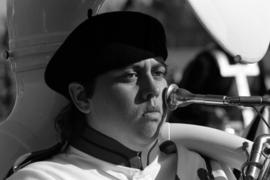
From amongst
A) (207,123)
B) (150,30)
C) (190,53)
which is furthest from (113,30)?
(190,53)

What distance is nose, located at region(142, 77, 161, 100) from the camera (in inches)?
65.9

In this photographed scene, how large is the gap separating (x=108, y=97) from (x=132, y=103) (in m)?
0.07

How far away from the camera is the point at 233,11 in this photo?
5.16ft

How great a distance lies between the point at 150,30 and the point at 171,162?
0.36 meters

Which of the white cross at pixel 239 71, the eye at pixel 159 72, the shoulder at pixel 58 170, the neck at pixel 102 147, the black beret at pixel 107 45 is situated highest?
the black beret at pixel 107 45

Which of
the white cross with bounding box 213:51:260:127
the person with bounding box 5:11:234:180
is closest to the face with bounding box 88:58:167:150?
the person with bounding box 5:11:234:180

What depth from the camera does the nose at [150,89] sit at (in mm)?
1673

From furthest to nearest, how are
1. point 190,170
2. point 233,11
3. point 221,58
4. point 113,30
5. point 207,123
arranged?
1. point 221,58
2. point 207,123
3. point 190,170
4. point 113,30
5. point 233,11

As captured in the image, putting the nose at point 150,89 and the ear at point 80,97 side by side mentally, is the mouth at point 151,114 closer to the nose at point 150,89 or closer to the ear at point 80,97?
the nose at point 150,89

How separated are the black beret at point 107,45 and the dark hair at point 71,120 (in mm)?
28

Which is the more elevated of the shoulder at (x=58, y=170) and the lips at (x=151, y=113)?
the lips at (x=151, y=113)

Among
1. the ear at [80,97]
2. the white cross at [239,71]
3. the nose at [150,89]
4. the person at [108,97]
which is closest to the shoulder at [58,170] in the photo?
the person at [108,97]

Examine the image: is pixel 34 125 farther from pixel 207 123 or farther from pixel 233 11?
pixel 207 123

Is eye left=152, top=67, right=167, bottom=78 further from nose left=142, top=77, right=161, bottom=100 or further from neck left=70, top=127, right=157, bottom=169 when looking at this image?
neck left=70, top=127, right=157, bottom=169
